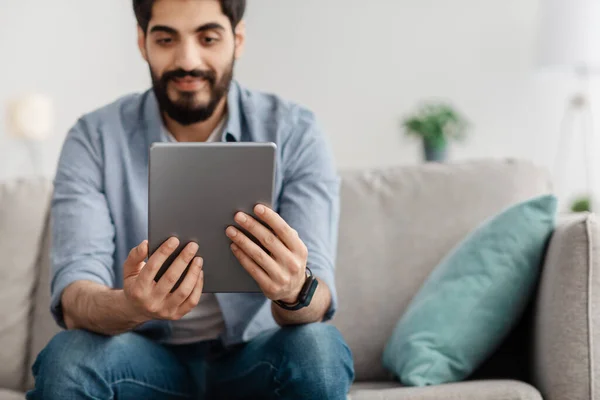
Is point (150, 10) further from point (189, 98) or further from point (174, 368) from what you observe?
point (174, 368)

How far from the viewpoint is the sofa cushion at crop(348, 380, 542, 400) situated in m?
1.36

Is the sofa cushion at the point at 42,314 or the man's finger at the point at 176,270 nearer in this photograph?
the man's finger at the point at 176,270

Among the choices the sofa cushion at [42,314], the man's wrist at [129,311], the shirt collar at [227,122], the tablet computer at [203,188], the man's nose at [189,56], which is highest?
the man's nose at [189,56]

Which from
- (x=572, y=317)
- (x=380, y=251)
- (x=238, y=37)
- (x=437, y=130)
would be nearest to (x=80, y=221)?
(x=238, y=37)

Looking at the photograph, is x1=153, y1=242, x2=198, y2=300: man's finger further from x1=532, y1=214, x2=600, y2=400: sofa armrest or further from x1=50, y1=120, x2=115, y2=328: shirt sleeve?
x1=532, y1=214, x2=600, y2=400: sofa armrest

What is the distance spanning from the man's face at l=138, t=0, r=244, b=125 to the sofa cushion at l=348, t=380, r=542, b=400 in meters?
0.63

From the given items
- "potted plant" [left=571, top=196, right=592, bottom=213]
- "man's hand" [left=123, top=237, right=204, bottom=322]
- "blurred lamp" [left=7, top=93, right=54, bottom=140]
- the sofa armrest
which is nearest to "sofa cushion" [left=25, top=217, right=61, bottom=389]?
"man's hand" [left=123, top=237, right=204, bottom=322]

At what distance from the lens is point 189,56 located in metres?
1.52

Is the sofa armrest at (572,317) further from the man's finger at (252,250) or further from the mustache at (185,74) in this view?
the mustache at (185,74)

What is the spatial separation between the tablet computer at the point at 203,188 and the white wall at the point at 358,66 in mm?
2672

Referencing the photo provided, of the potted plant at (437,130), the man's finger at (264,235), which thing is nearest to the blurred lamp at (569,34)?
the potted plant at (437,130)

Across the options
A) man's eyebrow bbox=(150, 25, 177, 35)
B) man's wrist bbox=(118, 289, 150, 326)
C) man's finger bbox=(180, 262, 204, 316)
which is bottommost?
man's wrist bbox=(118, 289, 150, 326)

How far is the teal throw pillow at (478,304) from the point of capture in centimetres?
150

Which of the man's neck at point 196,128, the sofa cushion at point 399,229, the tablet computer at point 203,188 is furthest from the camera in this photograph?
the sofa cushion at point 399,229
